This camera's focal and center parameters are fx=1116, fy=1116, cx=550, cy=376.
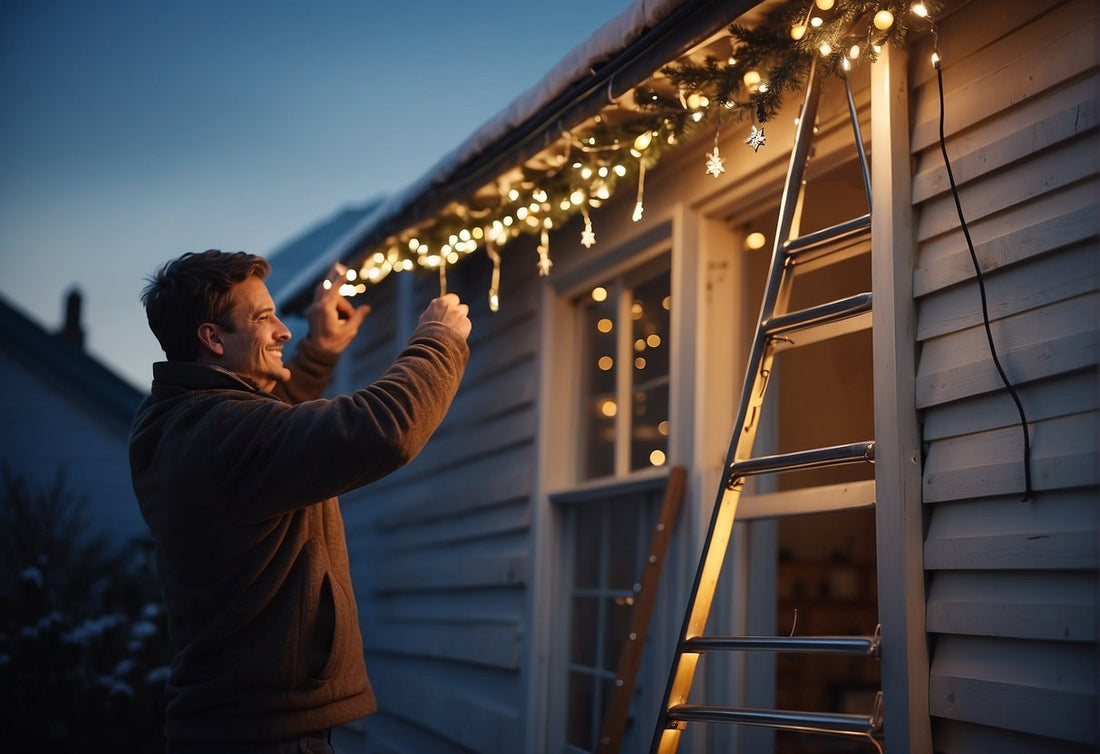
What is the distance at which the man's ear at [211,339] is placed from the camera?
2635mm

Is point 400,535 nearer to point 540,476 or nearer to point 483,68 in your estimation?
point 540,476

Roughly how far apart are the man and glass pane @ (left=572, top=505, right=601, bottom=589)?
179cm

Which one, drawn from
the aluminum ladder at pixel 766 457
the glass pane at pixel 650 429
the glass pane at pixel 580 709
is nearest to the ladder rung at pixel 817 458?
the aluminum ladder at pixel 766 457

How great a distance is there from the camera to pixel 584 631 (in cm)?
435

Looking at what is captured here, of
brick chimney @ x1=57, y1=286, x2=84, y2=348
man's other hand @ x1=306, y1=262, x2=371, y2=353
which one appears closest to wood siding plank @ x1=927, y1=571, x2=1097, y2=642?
man's other hand @ x1=306, y1=262, x2=371, y2=353

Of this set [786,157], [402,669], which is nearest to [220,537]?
[786,157]

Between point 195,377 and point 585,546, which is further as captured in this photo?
point 585,546

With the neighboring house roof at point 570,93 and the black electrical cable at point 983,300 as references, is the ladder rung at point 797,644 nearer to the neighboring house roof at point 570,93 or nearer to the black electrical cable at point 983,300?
the black electrical cable at point 983,300

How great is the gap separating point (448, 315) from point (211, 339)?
0.57m

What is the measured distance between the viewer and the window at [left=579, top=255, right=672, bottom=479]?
404cm

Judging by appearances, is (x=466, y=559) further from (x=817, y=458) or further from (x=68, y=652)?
(x=68, y=652)

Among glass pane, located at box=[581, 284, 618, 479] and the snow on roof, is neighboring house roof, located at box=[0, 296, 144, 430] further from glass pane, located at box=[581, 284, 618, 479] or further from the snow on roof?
glass pane, located at box=[581, 284, 618, 479]

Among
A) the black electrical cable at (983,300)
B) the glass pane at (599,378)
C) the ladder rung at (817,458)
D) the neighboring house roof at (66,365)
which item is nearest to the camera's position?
the black electrical cable at (983,300)

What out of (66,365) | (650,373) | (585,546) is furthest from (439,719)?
(66,365)
